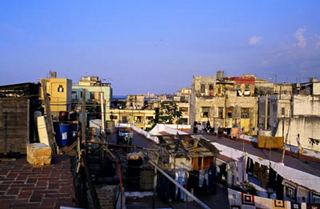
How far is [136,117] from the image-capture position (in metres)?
37.3

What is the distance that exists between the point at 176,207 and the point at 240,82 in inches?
1060

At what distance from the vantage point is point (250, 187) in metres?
11.8

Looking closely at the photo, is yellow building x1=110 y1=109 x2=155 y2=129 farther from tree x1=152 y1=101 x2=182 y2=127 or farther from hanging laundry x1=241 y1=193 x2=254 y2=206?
hanging laundry x1=241 y1=193 x2=254 y2=206

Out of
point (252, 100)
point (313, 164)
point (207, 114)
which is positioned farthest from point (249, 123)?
point (313, 164)

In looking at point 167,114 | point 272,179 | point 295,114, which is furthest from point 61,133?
point 167,114

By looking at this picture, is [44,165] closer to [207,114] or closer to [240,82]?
[207,114]

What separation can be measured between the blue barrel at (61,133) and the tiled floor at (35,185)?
3.62m

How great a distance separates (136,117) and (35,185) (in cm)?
3229

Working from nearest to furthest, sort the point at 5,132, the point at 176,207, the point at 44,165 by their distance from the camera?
the point at 44,165, the point at 5,132, the point at 176,207

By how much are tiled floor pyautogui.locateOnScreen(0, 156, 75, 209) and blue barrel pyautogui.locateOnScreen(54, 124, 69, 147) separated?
3.62 metres

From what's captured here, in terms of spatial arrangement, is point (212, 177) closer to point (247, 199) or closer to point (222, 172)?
point (222, 172)

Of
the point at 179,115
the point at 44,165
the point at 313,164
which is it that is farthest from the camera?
the point at 179,115

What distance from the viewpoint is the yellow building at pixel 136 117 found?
3650 centimetres

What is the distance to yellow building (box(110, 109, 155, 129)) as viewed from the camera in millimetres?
36500
